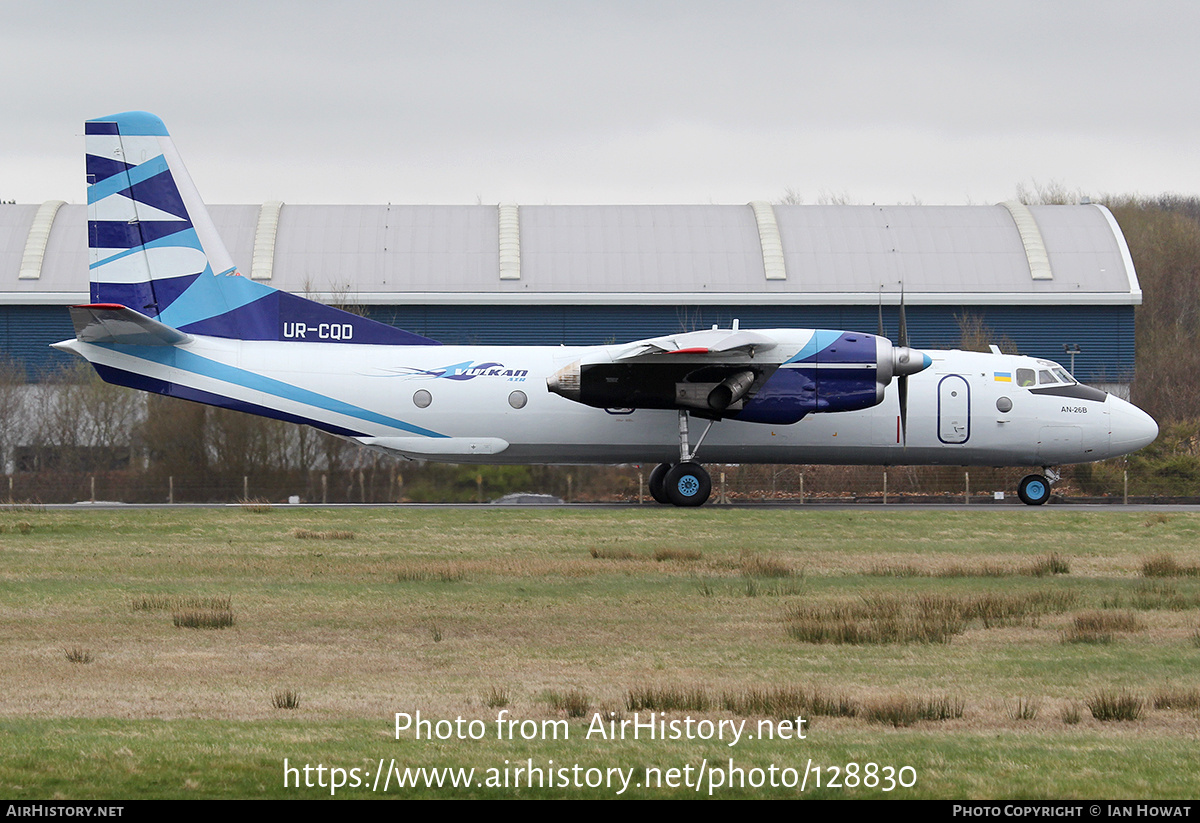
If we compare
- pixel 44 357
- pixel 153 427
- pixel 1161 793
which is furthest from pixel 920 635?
pixel 44 357

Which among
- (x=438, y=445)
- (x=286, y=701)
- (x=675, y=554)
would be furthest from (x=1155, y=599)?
(x=438, y=445)

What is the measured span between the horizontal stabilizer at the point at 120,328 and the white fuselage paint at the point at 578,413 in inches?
11.8

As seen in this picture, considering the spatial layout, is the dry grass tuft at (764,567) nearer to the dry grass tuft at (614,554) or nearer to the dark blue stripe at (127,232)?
the dry grass tuft at (614,554)

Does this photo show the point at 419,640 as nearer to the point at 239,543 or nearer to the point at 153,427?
the point at 239,543

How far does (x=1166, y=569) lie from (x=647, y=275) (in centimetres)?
3833

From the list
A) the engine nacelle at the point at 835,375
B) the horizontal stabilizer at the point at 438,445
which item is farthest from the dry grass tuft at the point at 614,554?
the engine nacelle at the point at 835,375

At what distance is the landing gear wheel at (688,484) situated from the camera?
31.7 m

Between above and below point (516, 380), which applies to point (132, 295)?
above

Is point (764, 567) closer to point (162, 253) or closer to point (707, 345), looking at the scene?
point (707, 345)

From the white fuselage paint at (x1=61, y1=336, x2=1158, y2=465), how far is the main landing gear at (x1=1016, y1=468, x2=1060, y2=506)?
5.11 ft

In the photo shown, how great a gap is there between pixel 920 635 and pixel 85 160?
24474 millimetres

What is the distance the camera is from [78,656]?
12492 millimetres

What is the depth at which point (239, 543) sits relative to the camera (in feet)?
78.2

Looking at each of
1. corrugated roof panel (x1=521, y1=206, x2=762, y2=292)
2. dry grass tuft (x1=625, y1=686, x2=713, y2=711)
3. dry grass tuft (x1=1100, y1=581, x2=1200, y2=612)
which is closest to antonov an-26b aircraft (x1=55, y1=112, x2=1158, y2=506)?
dry grass tuft (x1=1100, y1=581, x2=1200, y2=612)
